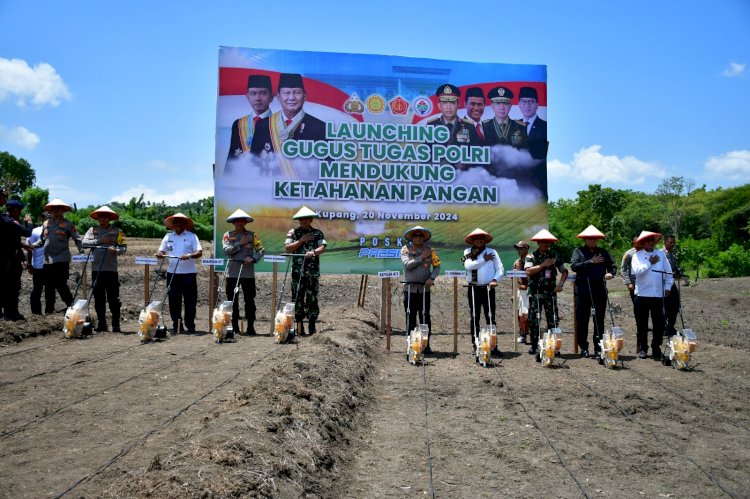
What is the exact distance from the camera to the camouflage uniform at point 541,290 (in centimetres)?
937

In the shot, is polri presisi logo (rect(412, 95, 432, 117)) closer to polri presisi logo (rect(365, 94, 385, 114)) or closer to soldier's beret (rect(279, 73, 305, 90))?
polri presisi logo (rect(365, 94, 385, 114))

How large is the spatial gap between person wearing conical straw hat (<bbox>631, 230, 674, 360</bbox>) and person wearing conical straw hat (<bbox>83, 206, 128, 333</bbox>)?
6940mm

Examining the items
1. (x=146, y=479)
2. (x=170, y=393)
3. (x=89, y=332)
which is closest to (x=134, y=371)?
(x=170, y=393)

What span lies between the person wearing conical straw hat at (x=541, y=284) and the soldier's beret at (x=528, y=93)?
12.0ft

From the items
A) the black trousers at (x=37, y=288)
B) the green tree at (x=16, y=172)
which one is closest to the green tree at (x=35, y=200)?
the green tree at (x=16, y=172)

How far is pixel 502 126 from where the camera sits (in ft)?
39.9

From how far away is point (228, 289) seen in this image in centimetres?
1003

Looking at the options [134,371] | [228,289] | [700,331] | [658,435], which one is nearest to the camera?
[658,435]

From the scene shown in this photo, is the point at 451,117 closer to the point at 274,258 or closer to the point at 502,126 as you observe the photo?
the point at 502,126

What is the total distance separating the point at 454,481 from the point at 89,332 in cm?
629

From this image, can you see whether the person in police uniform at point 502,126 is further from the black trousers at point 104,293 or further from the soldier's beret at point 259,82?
the black trousers at point 104,293

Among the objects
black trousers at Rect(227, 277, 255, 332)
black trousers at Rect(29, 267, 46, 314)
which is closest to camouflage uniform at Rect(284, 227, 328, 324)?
black trousers at Rect(227, 277, 255, 332)

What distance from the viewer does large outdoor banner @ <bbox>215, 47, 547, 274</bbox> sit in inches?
451

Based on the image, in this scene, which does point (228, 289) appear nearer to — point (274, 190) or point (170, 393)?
point (274, 190)
